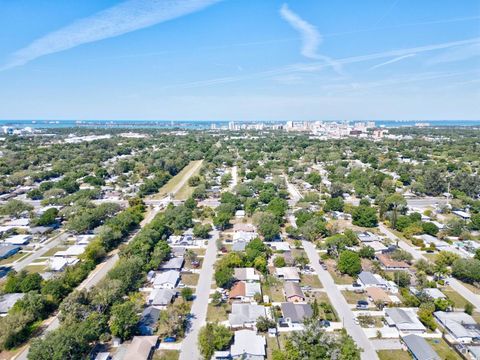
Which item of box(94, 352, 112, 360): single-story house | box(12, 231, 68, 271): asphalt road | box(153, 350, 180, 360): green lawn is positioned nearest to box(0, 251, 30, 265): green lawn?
box(12, 231, 68, 271): asphalt road

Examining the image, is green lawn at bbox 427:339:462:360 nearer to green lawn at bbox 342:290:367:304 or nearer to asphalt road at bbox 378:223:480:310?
green lawn at bbox 342:290:367:304

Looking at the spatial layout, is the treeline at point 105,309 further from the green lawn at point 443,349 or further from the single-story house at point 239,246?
the green lawn at point 443,349

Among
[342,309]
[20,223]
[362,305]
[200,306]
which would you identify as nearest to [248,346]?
[200,306]

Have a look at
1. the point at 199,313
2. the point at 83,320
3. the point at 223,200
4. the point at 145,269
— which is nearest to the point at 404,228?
the point at 223,200

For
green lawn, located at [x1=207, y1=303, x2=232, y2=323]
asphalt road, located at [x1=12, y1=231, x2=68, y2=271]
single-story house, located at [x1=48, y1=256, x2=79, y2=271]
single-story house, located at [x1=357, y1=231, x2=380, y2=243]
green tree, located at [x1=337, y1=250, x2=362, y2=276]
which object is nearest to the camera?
green lawn, located at [x1=207, y1=303, x2=232, y2=323]

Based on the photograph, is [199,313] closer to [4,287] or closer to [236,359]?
[236,359]

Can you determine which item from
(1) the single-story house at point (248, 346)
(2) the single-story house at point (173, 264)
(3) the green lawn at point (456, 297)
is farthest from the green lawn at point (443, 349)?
(2) the single-story house at point (173, 264)
